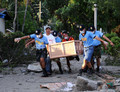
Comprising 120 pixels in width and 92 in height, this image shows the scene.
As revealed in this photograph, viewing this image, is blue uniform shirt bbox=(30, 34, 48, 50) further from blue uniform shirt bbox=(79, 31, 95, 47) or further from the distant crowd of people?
blue uniform shirt bbox=(79, 31, 95, 47)

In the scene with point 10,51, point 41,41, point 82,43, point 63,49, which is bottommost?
point 10,51

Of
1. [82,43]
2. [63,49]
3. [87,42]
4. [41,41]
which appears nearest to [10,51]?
[41,41]

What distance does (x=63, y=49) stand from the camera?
919 cm

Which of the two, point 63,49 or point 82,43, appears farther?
point 82,43

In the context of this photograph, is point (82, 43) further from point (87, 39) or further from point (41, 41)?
point (41, 41)

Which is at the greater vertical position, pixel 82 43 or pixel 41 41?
pixel 41 41

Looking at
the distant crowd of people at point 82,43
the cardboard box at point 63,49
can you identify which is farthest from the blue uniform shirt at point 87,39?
the cardboard box at point 63,49

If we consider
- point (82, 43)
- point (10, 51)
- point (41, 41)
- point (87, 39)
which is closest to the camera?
point (87, 39)

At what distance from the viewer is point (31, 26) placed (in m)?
34.2

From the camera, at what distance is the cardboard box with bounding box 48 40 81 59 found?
9.09 metres

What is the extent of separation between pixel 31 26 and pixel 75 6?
774cm

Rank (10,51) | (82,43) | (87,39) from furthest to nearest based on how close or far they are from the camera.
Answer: (10,51) < (82,43) < (87,39)

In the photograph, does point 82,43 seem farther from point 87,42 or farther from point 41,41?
point 41,41

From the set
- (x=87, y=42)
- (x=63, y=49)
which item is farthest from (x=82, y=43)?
(x=63, y=49)
